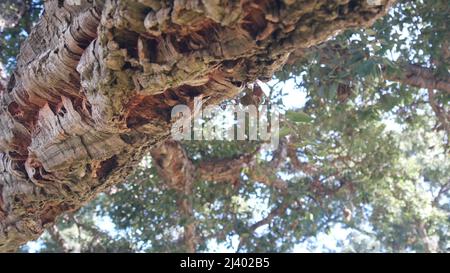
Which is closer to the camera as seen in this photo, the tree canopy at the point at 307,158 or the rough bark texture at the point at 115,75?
the rough bark texture at the point at 115,75

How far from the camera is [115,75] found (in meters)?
1.50

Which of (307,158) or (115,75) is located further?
(307,158)

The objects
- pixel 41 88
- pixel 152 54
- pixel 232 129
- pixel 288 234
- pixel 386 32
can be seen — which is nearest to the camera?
pixel 152 54

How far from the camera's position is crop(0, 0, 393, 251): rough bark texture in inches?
48.4

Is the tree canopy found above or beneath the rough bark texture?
above

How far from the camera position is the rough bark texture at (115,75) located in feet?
4.04

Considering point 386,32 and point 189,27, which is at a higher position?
point 386,32

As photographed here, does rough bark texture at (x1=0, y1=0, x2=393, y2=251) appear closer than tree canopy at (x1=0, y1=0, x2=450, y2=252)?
Yes

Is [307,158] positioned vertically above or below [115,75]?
above

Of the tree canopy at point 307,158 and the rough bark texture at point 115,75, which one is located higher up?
the tree canopy at point 307,158
